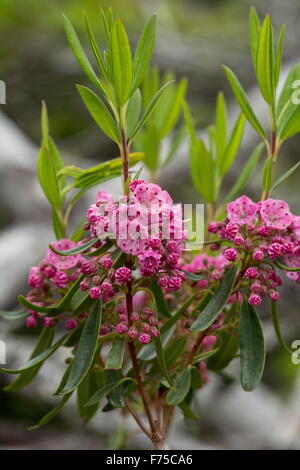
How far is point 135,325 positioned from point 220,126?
480mm

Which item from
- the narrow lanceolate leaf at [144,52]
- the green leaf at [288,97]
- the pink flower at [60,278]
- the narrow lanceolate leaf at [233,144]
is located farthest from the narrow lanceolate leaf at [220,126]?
the pink flower at [60,278]

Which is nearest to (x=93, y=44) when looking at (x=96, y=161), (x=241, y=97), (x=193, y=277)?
(x=241, y=97)

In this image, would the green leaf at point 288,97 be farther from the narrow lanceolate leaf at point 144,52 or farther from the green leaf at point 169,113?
the green leaf at point 169,113

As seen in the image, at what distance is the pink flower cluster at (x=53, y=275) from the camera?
977 millimetres

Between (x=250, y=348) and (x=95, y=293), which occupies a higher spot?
(x=95, y=293)

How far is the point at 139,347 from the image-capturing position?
1.04 m

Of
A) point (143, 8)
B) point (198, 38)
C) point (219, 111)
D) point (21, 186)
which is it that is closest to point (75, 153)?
point (21, 186)

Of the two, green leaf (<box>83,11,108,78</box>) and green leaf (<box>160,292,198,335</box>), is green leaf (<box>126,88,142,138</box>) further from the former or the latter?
green leaf (<box>160,292,198,335</box>)

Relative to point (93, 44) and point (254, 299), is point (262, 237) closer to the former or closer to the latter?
point (254, 299)

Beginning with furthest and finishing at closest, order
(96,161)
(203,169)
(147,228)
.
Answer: (96,161), (203,169), (147,228)

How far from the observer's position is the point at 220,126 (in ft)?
3.92

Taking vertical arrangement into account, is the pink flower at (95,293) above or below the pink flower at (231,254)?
below

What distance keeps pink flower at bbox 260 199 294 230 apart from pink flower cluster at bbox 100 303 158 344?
0.70ft

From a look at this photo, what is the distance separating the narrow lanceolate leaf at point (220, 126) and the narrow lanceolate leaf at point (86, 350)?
1.46 feet
